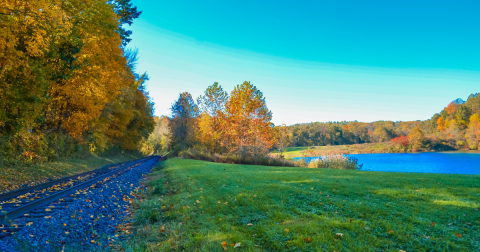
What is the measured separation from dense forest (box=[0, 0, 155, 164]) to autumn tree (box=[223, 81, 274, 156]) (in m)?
14.5

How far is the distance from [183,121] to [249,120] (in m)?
16.4

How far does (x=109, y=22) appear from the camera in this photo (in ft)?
44.4

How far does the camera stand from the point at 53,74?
1059cm

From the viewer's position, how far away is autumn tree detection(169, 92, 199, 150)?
40.7m

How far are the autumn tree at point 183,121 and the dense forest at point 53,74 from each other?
19688 mm

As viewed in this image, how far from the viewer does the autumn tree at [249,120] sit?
28.8 meters

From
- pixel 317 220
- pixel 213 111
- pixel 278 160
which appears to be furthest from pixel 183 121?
pixel 317 220

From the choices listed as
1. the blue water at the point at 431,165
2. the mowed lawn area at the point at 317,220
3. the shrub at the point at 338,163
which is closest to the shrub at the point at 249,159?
the blue water at the point at 431,165

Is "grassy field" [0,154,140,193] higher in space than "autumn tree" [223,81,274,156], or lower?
lower

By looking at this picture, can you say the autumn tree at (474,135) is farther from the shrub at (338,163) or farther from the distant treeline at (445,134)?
the shrub at (338,163)

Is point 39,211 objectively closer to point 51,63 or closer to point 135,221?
point 135,221

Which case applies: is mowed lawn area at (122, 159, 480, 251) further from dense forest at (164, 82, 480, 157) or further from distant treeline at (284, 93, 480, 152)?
distant treeline at (284, 93, 480, 152)

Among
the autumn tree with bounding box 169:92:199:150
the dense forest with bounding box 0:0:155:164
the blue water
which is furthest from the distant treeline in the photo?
the dense forest with bounding box 0:0:155:164

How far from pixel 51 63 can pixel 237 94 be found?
2195cm
